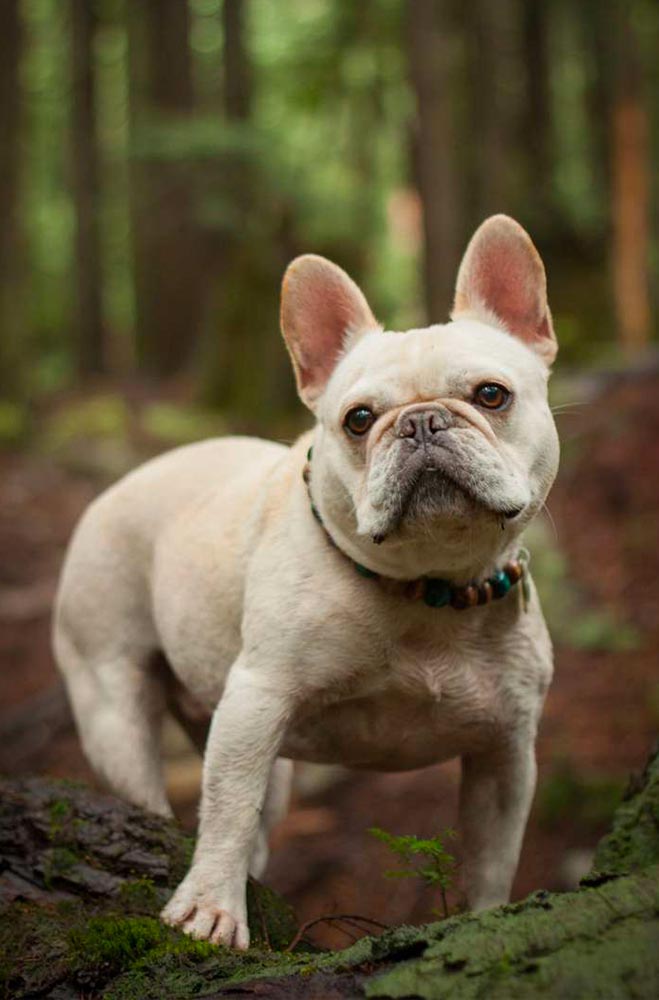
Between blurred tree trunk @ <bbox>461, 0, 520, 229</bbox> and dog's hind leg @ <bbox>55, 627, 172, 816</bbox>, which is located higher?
blurred tree trunk @ <bbox>461, 0, 520, 229</bbox>

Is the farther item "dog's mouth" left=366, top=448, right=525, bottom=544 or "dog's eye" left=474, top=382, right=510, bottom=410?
"dog's eye" left=474, top=382, right=510, bottom=410

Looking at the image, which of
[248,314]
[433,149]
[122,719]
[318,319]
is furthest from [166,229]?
[318,319]

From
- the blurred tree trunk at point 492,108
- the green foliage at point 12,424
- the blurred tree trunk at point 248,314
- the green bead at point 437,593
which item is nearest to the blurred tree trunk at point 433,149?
the blurred tree trunk at point 492,108

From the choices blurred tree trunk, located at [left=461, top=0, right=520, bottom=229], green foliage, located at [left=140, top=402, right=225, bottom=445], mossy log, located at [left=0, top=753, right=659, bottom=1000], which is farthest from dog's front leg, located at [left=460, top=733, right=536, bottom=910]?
blurred tree trunk, located at [left=461, top=0, right=520, bottom=229]

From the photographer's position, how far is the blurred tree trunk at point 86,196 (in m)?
20.1

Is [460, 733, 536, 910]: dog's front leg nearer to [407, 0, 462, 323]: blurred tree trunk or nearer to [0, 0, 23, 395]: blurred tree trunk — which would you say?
[407, 0, 462, 323]: blurred tree trunk

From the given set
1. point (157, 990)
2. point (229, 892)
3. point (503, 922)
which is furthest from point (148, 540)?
point (503, 922)

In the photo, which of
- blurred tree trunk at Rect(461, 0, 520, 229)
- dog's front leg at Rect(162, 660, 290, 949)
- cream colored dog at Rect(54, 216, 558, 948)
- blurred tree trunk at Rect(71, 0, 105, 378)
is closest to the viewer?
cream colored dog at Rect(54, 216, 558, 948)

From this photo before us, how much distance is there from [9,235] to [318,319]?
36.8ft

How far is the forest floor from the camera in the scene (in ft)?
23.2

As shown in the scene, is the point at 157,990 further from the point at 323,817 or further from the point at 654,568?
the point at 654,568

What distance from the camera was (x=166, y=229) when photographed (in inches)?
711

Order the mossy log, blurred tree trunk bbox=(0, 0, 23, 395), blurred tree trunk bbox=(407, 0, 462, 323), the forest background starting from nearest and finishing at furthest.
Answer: the mossy log, the forest background, blurred tree trunk bbox=(407, 0, 462, 323), blurred tree trunk bbox=(0, 0, 23, 395)

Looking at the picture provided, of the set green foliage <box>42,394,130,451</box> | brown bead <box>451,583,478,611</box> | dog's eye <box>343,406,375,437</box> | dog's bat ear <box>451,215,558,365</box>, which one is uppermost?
dog's bat ear <box>451,215,558,365</box>
